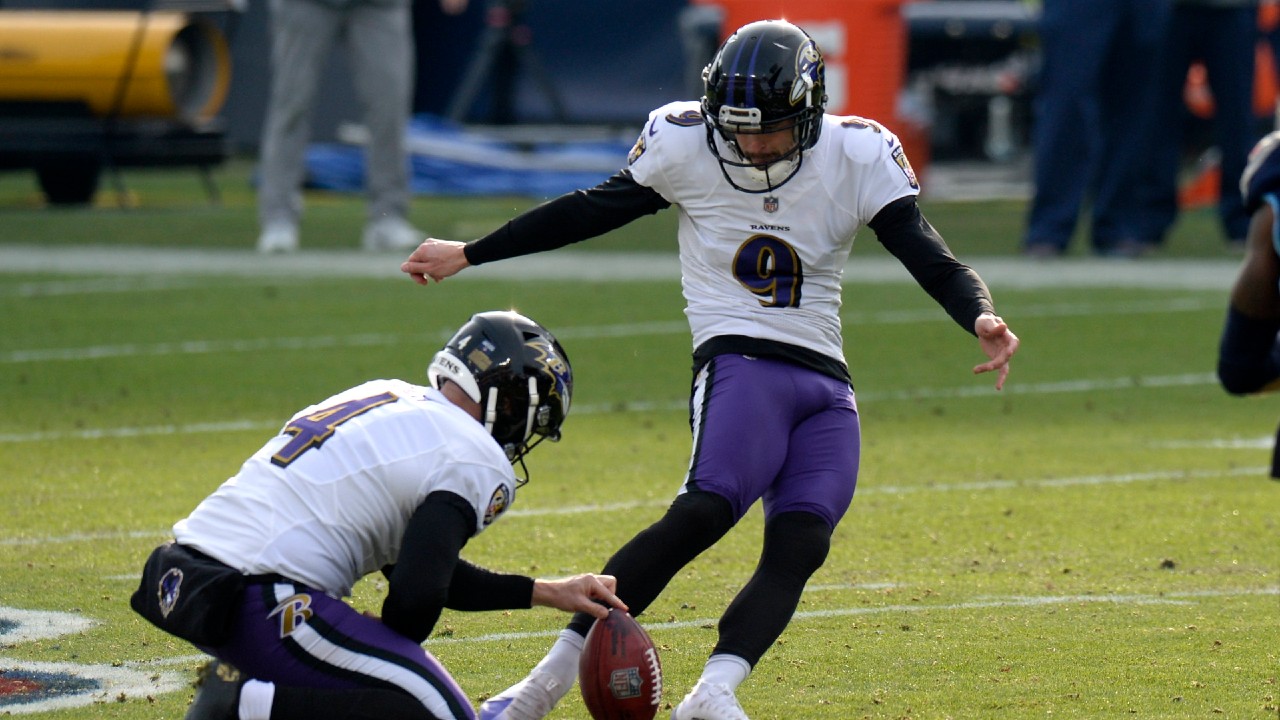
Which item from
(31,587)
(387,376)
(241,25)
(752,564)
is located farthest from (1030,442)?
(241,25)

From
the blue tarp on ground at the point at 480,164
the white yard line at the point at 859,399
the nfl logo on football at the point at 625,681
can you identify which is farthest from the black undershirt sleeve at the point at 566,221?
the blue tarp on ground at the point at 480,164

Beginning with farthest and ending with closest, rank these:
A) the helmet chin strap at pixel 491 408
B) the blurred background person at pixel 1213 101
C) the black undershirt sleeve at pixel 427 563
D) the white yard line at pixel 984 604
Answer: the blurred background person at pixel 1213 101, the white yard line at pixel 984 604, the helmet chin strap at pixel 491 408, the black undershirt sleeve at pixel 427 563

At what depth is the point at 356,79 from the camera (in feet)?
37.8

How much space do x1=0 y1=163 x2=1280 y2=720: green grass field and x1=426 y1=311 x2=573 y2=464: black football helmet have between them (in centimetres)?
70

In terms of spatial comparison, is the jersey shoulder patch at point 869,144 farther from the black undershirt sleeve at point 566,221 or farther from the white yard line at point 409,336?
the white yard line at point 409,336

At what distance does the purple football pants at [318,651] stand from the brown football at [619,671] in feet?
1.11

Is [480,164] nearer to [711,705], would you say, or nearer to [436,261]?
[436,261]

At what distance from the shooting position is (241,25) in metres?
20.1

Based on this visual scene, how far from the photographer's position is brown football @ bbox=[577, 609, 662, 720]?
3.73 meters

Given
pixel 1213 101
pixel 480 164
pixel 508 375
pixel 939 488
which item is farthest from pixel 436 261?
pixel 480 164

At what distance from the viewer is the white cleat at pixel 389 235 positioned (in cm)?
1205

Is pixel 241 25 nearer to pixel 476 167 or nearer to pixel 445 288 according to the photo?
pixel 476 167

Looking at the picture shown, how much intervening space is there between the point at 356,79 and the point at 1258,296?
7767mm

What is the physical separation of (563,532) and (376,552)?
1.99 metres
